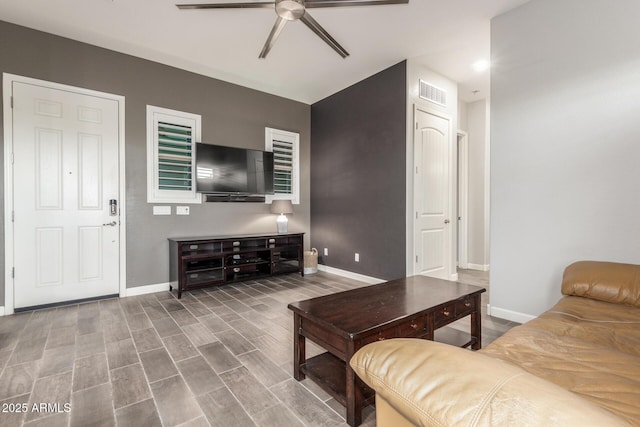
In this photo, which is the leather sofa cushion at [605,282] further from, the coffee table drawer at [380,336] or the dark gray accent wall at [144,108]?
the dark gray accent wall at [144,108]

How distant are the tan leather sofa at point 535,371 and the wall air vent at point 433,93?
294cm

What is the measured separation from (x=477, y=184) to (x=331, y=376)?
180 inches

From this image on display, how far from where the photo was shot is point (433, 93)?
405 cm

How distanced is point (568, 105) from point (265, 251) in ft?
12.2

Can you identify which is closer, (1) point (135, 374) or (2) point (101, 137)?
(1) point (135, 374)

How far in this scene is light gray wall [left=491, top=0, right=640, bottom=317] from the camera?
84.6 inches

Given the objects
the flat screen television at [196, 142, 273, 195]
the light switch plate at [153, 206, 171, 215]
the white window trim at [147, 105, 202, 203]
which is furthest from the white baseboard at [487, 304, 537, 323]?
the light switch plate at [153, 206, 171, 215]

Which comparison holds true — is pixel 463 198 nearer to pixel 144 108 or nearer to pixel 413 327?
pixel 413 327

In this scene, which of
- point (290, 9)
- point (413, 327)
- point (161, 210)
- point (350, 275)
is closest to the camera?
point (413, 327)

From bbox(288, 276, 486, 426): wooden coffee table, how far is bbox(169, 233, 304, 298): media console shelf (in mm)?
2236

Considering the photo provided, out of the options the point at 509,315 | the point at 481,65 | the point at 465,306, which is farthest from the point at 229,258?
the point at 481,65

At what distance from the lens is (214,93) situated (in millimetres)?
4242

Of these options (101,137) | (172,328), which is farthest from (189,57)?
(172,328)

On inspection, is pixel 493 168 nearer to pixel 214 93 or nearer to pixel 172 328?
pixel 172 328
